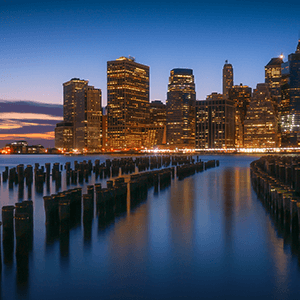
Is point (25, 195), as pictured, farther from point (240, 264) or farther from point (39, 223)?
point (240, 264)

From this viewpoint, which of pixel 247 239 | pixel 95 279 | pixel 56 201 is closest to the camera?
pixel 95 279

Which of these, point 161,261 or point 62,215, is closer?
point 161,261

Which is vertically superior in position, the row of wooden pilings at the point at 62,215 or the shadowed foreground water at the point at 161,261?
the row of wooden pilings at the point at 62,215

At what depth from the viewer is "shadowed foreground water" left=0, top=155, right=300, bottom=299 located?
9547mm

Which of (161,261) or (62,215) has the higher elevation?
(62,215)

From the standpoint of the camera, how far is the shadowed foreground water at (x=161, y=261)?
9547mm

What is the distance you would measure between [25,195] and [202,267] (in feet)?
69.7

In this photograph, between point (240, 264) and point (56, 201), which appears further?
point (56, 201)

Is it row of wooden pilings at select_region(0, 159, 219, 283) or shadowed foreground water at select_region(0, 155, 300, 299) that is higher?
row of wooden pilings at select_region(0, 159, 219, 283)

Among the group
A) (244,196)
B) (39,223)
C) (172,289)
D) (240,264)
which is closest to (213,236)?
(240,264)

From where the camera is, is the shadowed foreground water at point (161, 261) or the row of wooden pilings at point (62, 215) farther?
the row of wooden pilings at point (62, 215)

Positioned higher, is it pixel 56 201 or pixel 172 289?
pixel 56 201

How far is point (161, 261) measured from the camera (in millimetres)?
11828

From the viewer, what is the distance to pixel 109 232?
15555 mm
